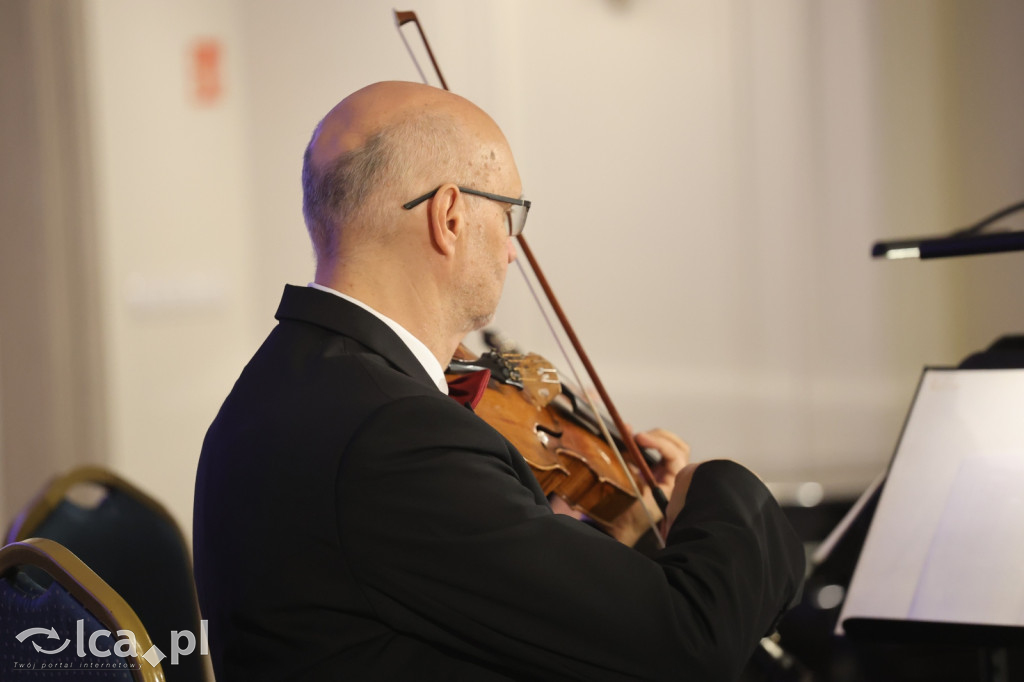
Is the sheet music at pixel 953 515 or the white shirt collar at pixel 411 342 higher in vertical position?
the white shirt collar at pixel 411 342

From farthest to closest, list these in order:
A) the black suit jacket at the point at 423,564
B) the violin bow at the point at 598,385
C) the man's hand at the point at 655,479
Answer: the man's hand at the point at 655,479 → the violin bow at the point at 598,385 → the black suit jacket at the point at 423,564

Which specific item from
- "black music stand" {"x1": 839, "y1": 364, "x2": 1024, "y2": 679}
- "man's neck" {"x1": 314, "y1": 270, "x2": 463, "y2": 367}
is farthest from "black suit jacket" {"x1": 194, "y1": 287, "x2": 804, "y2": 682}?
"black music stand" {"x1": 839, "y1": 364, "x2": 1024, "y2": 679}

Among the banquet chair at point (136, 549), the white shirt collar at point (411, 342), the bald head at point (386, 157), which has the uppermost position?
the bald head at point (386, 157)

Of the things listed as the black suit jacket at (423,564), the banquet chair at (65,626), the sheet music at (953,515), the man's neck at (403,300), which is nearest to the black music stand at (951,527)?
the sheet music at (953,515)

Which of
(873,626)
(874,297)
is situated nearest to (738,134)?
(874,297)

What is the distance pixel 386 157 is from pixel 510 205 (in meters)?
0.16

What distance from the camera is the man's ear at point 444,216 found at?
115cm

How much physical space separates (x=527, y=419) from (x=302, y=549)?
25.5 inches

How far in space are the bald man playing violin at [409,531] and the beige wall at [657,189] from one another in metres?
2.02

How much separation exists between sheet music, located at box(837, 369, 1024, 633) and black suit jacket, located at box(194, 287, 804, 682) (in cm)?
42

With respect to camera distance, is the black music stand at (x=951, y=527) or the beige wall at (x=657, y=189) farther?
the beige wall at (x=657, y=189)

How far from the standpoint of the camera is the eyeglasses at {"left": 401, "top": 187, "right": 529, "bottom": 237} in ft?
3.78

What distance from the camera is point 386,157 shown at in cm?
116

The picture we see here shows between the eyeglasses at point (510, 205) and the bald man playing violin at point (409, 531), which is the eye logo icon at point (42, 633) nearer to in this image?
the bald man playing violin at point (409, 531)
